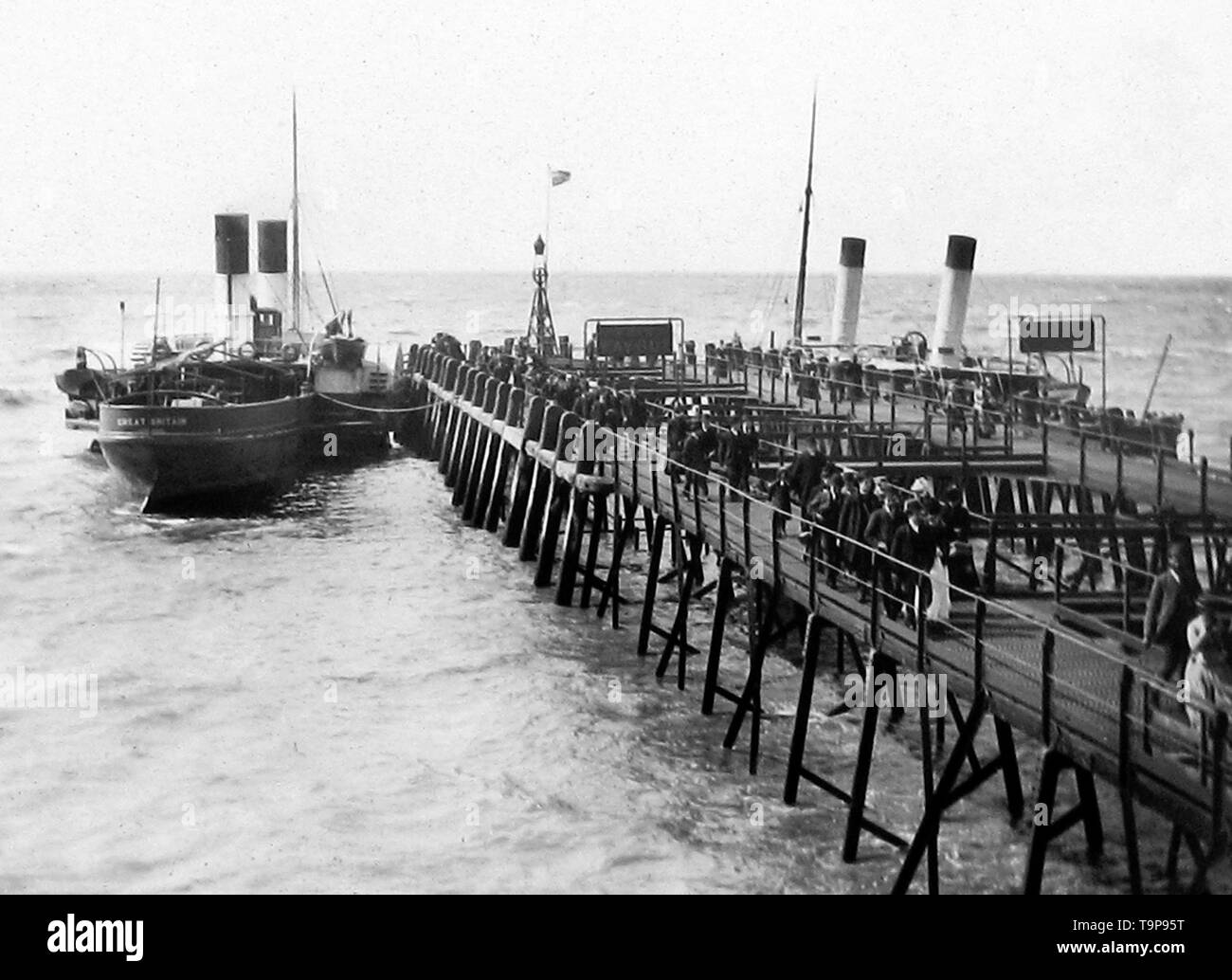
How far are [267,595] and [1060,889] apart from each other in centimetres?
1759

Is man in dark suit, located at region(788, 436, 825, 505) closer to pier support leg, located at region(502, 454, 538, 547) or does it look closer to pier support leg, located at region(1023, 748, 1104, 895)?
pier support leg, located at region(1023, 748, 1104, 895)

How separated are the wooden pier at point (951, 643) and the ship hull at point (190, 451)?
8.12 metres

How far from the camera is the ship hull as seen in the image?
34969 millimetres

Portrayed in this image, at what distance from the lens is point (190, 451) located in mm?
35562

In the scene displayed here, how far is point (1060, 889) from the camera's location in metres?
13.5

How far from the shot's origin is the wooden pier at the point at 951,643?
10602 mm

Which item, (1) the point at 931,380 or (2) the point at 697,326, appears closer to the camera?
(1) the point at 931,380

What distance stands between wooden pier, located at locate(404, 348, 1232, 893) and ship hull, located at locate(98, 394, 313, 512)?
8.12 metres

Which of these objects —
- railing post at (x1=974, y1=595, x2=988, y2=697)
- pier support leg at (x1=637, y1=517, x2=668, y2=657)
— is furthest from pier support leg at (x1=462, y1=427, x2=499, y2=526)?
railing post at (x1=974, y1=595, x2=988, y2=697)

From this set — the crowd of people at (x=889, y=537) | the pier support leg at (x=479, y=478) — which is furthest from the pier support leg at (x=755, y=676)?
the pier support leg at (x=479, y=478)

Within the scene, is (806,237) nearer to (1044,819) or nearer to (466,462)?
(466,462)

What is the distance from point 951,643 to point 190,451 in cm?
2577
